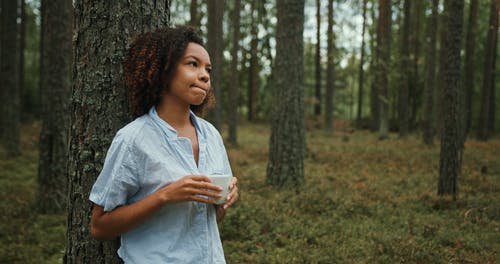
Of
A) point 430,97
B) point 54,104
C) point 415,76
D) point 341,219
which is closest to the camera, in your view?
point 341,219

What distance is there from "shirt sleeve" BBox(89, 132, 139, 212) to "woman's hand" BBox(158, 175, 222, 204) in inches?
6.9

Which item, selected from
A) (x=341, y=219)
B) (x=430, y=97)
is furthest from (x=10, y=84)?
(x=430, y=97)

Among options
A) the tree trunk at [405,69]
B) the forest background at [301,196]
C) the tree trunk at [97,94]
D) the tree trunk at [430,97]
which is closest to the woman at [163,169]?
the tree trunk at [97,94]

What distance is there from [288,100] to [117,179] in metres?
8.30

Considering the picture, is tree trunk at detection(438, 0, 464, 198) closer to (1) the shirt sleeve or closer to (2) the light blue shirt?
(2) the light blue shirt

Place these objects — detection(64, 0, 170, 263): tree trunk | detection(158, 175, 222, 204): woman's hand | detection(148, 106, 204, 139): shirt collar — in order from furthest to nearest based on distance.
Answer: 1. detection(64, 0, 170, 263): tree trunk
2. detection(148, 106, 204, 139): shirt collar
3. detection(158, 175, 222, 204): woman's hand

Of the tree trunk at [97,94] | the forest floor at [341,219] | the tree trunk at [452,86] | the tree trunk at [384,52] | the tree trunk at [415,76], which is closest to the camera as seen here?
the tree trunk at [97,94]

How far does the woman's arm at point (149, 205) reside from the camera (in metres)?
2.10

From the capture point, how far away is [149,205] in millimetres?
2133

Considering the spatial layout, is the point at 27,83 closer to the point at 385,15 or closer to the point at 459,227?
the point at 385,15

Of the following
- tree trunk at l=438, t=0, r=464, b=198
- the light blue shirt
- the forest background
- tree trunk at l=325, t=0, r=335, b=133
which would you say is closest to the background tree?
tree trunk at l=325, t=0, r=335, b=133

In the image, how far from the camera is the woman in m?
2.15

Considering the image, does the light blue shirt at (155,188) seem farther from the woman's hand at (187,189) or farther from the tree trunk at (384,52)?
the tree trunk at (384,52)

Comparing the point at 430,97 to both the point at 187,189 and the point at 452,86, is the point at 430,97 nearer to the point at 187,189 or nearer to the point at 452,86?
the point at 452,86
